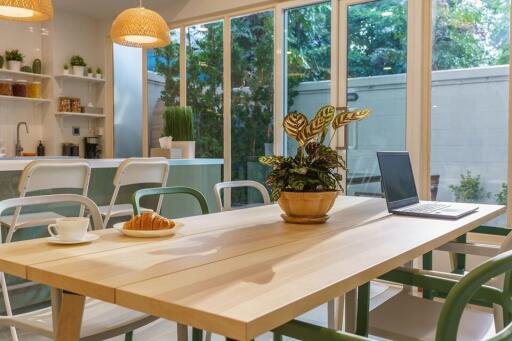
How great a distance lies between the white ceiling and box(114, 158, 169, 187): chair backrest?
2748mm

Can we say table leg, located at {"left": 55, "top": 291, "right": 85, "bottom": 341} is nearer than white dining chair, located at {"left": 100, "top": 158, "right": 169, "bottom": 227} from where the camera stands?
Yes

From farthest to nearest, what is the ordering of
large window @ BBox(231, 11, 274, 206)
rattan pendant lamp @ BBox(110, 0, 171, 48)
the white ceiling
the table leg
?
the white ceiling → large window @ BBox(231, 11, 274, 206) → rattan pendant lamp @ BBox(110, 0, 171, 48) → the table leg

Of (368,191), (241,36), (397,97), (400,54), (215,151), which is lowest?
(368,191)

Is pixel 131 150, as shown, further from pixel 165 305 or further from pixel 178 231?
pixel 165 305

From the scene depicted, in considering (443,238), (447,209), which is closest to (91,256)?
(443,238)

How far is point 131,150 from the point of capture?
6.00m

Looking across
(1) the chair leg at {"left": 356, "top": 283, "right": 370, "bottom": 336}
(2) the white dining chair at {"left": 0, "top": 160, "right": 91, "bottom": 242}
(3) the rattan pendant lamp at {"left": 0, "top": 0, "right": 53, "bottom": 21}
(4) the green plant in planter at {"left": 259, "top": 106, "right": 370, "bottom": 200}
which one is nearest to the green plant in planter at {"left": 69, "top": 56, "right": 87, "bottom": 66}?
(3) the rattan pendant lamp at {"left": 0, "top": 0, "right": 53, "bottom": 21}

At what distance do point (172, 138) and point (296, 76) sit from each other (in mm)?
1224

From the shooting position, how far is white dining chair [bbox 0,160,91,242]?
2.40 meters

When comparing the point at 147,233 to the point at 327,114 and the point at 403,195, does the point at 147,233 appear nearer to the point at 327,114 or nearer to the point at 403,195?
the point at 327,114

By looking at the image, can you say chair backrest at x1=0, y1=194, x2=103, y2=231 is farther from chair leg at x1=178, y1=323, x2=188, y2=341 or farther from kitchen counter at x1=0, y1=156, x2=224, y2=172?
kitchen counter at x1=0, y1=156, x2=224, y2=172

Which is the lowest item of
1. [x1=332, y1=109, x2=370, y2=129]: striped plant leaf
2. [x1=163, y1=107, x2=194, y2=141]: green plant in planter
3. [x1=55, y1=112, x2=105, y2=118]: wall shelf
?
[x1=332, y1=109, x2=370, y2=129]: striped plant leaf

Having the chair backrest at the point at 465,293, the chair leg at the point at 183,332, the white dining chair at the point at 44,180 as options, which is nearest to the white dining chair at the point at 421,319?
the chair backrest at the point at 465,293

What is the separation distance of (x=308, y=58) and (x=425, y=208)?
8.53 feet
